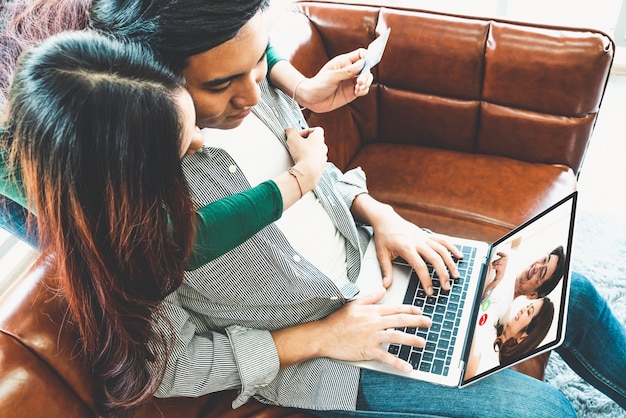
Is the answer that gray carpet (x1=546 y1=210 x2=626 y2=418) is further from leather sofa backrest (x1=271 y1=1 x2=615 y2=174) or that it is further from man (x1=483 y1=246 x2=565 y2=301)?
man (x1=483 y1=246 x2=565 y2=301)

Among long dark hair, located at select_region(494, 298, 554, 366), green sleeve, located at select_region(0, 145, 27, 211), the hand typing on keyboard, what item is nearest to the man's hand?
the hand typing on keyboard

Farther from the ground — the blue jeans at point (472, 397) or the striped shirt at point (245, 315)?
the striped shirt at point (245, 315)

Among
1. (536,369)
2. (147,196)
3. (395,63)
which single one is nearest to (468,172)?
(395,63)

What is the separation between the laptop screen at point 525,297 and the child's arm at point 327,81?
0.43 metres

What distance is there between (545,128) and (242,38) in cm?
100

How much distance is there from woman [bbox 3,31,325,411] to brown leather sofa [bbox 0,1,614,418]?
2.69 ft

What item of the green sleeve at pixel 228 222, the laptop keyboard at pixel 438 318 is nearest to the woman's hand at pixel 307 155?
the green sleeve at pixel 228 222

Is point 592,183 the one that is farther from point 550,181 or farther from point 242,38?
point 242,38

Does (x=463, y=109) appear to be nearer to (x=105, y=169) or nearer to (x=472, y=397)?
(x=472, y=397)

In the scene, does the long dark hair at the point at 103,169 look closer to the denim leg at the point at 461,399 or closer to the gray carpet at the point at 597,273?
the denim leg at the point at 461,399

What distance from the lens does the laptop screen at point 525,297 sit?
0.86 m

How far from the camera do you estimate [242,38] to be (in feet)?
2.53

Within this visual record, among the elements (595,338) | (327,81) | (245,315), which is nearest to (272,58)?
(327,81)

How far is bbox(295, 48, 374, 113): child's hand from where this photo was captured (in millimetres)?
1119
